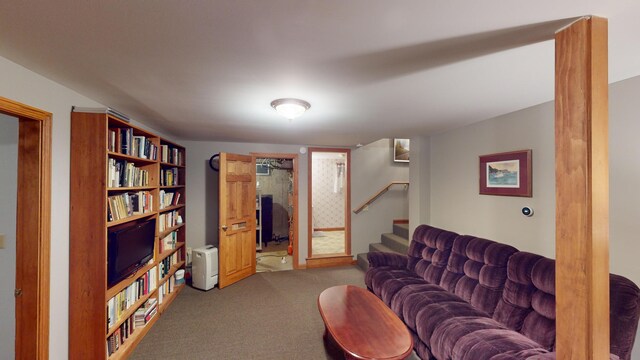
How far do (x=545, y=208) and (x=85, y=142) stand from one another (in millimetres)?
3843

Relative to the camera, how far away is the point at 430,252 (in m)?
2.92

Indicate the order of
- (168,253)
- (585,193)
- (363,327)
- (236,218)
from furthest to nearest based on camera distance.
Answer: (236,218) < (168,253) < (363,327) < (585,193)

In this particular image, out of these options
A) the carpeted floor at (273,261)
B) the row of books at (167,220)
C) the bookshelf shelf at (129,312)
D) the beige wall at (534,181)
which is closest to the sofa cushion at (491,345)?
the beige wall at (534,181)

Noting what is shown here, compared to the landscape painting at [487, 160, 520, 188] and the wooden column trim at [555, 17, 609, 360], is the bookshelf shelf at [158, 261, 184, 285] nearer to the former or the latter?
the wooden column trim at [555, 17, 609, 360]

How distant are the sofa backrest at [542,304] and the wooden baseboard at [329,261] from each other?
9.45 ft

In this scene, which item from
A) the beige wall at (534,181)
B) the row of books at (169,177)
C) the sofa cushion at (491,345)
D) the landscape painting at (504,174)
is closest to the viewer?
the sofa cushion at (491,345)

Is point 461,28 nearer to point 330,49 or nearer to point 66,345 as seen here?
point 330,49

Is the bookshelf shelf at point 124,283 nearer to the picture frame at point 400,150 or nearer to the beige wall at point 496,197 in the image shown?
the beige wall at point 496,197

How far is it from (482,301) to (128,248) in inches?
121


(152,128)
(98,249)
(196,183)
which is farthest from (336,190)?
(98,249)

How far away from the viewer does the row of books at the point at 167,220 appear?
3.11m

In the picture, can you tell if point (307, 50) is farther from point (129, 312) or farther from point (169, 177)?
point (169, 177)

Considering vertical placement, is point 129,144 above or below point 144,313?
above

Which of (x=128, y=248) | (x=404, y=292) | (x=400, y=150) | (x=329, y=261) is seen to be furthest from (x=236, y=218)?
(x=400, y=150)
